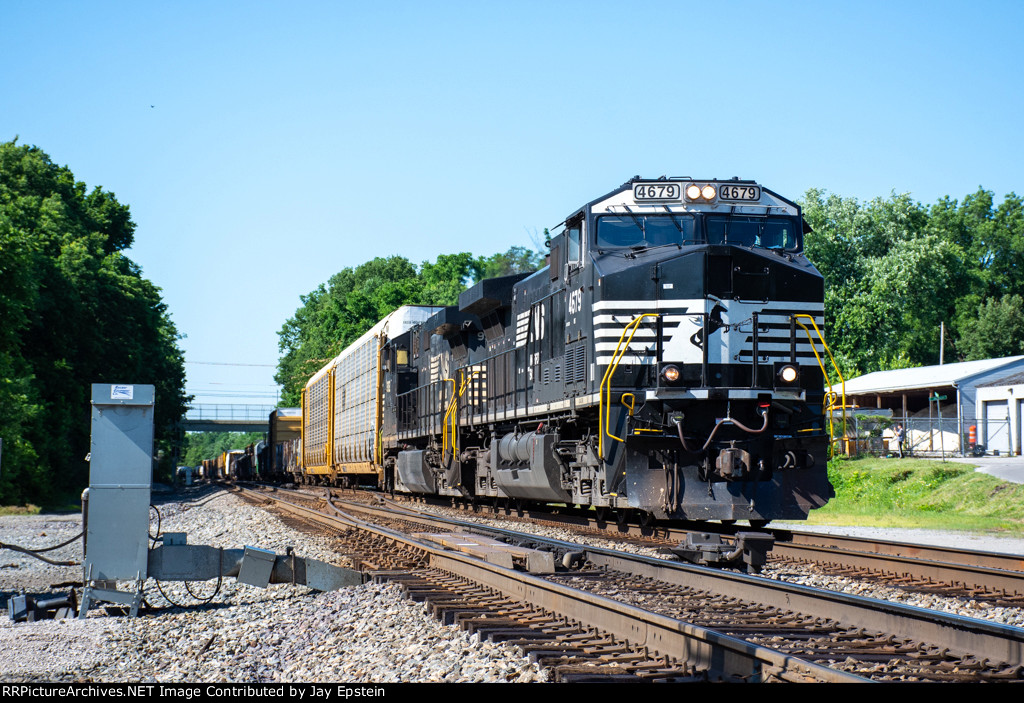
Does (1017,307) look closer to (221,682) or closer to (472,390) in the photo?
(472,390)

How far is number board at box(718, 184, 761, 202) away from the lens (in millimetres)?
11469

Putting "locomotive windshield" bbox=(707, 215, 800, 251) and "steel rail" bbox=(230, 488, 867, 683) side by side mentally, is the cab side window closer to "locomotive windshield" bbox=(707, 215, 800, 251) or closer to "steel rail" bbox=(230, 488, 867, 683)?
"locomotive windshield" bbox=(707, 215, 800, 251)

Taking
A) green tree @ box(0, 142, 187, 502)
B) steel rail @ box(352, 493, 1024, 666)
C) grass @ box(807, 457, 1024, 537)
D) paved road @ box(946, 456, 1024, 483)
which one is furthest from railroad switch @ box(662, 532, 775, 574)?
green tree @ box(0, 142, 187, 502)

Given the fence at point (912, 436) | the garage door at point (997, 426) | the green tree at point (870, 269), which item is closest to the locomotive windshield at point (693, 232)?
the fence at point (912, 436)

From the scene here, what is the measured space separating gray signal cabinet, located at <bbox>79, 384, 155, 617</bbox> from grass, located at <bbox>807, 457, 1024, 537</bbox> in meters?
12.8

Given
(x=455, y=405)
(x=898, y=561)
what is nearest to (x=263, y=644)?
(x=898, y=561)

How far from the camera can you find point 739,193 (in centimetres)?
1152

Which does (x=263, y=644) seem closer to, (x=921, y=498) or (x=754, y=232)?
(x=754, y=232)

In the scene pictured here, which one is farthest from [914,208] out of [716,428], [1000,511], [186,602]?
[186,602]

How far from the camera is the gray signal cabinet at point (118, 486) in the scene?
779cm

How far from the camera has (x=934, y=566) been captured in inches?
336

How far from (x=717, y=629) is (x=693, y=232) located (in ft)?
21.4

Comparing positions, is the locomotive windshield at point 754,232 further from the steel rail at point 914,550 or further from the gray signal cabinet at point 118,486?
the gray signal cabinet at point 118,486

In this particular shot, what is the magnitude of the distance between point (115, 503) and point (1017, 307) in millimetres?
63436
